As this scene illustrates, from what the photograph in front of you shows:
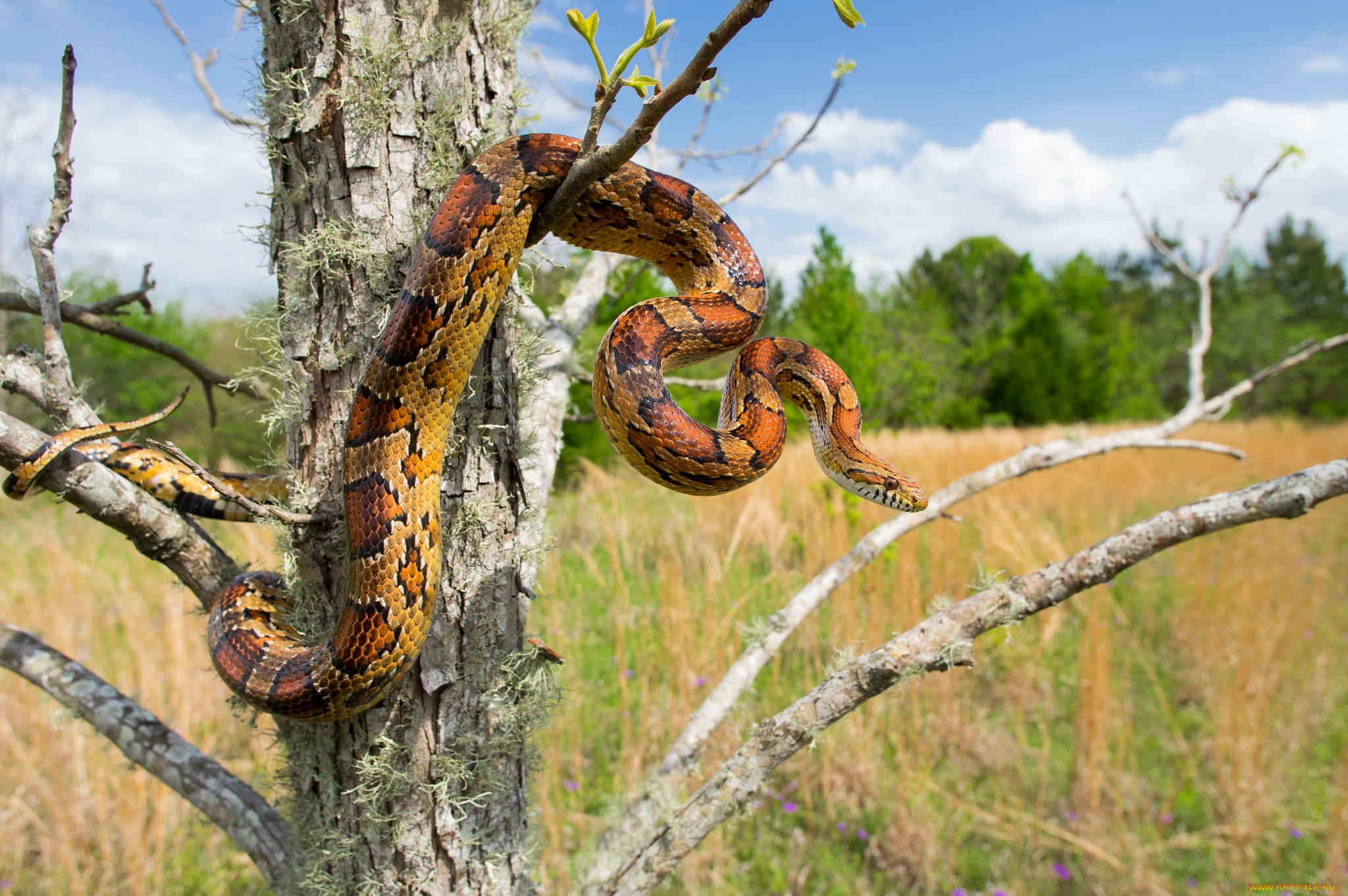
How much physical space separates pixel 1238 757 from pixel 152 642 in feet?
34.2

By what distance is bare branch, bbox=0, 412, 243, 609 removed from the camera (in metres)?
2.26

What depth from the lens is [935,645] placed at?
2.23 meters

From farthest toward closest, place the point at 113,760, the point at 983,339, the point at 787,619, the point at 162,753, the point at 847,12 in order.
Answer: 1. the point at 983,339
2. the point at 113,760
3. the point at 787,619
4. the point at 162,753
5. the point at 847,12

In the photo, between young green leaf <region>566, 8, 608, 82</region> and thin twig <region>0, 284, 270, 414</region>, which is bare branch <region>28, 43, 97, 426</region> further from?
young green leaf <region>566, 8, 608, 82</region>

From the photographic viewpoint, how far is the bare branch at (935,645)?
2215 millimetres

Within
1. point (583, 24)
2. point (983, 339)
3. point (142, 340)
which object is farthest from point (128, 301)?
point (983, 339)

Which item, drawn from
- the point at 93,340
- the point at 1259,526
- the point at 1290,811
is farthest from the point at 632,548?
the point at 93,340

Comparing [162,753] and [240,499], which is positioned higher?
[240,499]

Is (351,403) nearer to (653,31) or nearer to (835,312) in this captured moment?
(653,31)

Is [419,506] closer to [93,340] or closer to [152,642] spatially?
[152,642]

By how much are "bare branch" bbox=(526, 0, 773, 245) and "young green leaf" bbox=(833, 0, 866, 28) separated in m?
0.12

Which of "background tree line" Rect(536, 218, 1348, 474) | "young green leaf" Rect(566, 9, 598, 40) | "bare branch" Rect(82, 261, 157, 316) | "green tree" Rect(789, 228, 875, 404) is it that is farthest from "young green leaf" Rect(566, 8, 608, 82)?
"background tree line" Rect(536, 218, 1348, 474)

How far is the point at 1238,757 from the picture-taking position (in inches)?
228

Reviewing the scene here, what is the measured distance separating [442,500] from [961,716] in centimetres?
636
